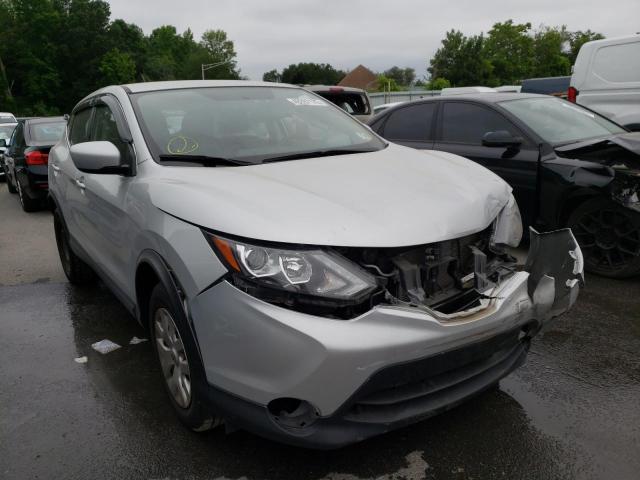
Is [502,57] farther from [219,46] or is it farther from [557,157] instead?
[219,46]

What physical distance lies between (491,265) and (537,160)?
9.34ft

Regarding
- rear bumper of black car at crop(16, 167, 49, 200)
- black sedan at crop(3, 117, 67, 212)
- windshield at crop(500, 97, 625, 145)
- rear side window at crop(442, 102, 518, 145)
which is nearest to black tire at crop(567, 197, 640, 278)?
windshield at crop(500, 97, 625, 145)

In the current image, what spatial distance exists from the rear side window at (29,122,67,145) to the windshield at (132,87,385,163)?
697 cm

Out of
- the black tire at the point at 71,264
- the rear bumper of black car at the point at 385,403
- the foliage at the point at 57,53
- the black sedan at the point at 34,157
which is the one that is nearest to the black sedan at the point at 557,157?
the rear bumper of black car at the point at 385,403

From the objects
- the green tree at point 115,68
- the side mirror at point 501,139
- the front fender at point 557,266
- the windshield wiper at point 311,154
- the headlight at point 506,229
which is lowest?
the front fender at point 557,266

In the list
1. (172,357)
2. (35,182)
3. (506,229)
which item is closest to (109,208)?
(172,357)

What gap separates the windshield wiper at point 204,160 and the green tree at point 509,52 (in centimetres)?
5199

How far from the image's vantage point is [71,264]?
4.92 m

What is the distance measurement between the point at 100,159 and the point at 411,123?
4434 mm

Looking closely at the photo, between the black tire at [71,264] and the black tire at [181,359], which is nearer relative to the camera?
the black tire at [181,359]

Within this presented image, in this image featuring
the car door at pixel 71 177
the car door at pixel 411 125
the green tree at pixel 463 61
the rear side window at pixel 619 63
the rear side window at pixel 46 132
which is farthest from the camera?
the green tree at pixel 463 61

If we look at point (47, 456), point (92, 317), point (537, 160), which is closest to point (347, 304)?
point (47, 456)

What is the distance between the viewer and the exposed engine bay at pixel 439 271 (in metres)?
2.21

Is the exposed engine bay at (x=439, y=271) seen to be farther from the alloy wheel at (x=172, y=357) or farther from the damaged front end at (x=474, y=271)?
the alloy wheel at (x=172, y=357)
